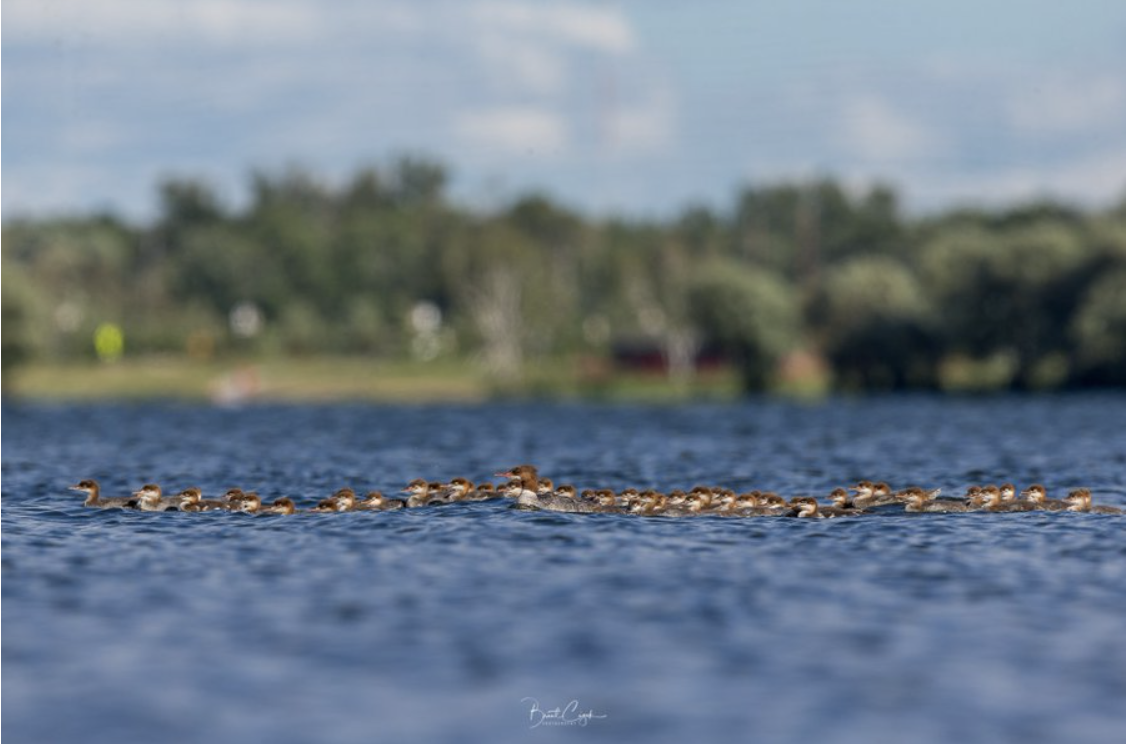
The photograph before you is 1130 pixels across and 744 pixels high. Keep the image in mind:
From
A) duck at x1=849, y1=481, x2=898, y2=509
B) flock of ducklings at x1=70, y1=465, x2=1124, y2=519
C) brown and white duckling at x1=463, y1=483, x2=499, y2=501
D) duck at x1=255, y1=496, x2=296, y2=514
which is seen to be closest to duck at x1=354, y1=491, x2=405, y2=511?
flock of ducklings at x1=70, y1=465, x2=1124, y2=519

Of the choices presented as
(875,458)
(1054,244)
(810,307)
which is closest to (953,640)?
(875,458)

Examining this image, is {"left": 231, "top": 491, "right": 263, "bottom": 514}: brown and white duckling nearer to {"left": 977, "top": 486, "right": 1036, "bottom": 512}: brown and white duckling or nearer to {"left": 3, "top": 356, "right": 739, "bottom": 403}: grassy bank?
{"left": 977, "top": 486, "right": 1036, "bottom": 512}: brown and white duckling

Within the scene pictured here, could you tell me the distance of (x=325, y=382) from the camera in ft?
454

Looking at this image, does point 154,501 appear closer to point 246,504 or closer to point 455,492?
point 246,504

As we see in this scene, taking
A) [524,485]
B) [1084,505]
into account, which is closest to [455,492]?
[524,485]

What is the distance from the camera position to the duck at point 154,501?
35.8 metres

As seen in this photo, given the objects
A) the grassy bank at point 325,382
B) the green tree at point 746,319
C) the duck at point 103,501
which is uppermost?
the duck at point 103,501

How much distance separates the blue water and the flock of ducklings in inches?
26.4

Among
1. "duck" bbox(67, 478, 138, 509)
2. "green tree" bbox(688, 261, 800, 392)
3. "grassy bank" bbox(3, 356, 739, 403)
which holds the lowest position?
"grassy bank" bbox(3, 356, 739, 403)

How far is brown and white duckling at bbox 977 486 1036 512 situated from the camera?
34.8m

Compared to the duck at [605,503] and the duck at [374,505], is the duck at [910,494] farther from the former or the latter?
the duck at [374,505]

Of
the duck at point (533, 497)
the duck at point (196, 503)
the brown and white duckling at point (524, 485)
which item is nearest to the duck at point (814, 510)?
the duck at point (533, 497)

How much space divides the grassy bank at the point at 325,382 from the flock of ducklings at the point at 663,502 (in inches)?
3399

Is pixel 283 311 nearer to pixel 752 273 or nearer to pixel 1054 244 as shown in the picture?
pixel 752 273
